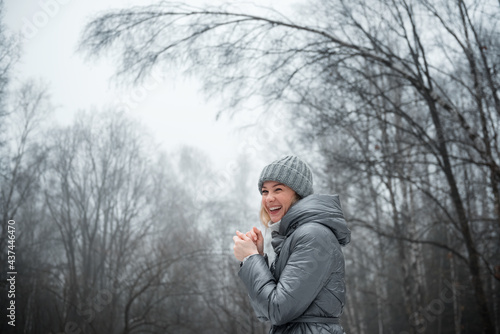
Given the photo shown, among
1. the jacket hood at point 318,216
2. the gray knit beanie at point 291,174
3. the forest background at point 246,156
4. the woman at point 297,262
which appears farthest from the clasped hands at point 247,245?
the forest background at point 246,156

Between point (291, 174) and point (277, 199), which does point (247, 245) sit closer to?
point (277, 199)

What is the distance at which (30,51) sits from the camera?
25.1ft

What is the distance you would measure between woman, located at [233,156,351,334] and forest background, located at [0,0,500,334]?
3.05 meters

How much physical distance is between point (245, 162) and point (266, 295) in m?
22.2

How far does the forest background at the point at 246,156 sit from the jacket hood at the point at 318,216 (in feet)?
10.3

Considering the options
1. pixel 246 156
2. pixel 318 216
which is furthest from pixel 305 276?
pixel 246 156

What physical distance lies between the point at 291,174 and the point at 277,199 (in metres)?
0.14

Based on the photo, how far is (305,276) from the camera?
133 centimetres

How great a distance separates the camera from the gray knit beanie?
167 centimetres

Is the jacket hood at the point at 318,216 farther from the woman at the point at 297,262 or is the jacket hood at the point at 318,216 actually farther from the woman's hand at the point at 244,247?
the woman's hand at the point at 244,247

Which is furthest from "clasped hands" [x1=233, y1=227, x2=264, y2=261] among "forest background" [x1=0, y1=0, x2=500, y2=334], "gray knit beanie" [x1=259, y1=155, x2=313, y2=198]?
"forest background" [x1=0, y1=0, x2=500, y2=334]

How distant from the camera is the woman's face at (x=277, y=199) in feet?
5.55

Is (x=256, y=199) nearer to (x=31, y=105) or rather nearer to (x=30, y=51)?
(x=31, y=105)

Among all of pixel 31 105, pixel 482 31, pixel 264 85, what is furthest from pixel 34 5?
pixel 482 31
